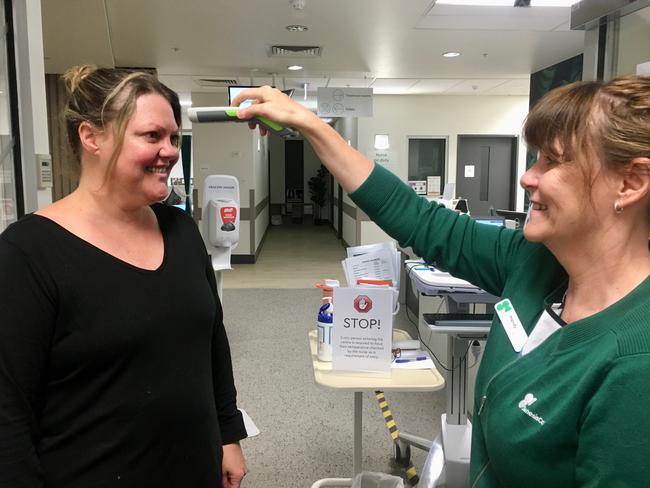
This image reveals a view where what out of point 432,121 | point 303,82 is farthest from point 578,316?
point 432,121

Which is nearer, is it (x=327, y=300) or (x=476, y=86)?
(x=327, y=300)

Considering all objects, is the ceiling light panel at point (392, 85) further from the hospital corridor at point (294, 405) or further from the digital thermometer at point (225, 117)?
the digital thermometer at point (225, 117)

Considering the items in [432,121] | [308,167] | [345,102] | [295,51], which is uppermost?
[295,51]

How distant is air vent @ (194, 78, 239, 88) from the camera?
664 cm

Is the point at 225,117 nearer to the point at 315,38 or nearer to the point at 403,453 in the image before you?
the point at 403,453

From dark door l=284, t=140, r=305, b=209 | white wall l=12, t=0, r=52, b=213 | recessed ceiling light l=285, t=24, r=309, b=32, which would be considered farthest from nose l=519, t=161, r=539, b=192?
dark door l=284, t=140, r=305, b=209

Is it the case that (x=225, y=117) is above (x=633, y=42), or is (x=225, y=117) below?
below

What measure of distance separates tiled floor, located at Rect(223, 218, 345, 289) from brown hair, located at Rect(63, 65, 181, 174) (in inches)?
214

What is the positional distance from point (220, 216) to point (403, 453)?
241cm

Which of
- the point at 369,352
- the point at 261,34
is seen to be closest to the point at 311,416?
the point at 369,352

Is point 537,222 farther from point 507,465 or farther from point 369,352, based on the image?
point 369,352

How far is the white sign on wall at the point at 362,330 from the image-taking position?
5.79ft

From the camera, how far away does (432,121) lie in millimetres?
8039

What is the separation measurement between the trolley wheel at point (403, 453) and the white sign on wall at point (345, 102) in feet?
15.6
